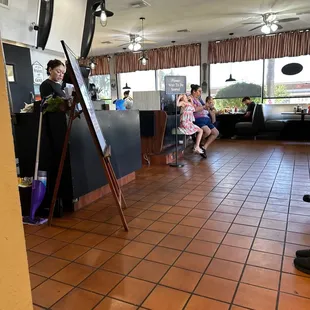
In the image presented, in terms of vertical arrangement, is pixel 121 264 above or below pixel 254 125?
below

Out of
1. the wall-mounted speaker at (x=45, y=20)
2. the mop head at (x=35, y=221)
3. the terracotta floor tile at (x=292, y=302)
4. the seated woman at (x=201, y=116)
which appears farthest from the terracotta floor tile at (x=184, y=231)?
the wall-mounted speaker at (x=45, y=20)

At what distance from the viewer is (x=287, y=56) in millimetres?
7926

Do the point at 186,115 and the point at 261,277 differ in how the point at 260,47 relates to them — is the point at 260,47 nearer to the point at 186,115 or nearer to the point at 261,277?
the point at 186,115

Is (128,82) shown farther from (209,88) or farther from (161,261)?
(161,261)

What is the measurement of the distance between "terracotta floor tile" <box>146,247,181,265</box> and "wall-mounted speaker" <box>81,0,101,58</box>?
15.9ft

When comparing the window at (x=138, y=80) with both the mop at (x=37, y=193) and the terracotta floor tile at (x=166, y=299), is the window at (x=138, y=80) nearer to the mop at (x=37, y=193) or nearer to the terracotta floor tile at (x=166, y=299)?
the mop at (x=37, y=193)

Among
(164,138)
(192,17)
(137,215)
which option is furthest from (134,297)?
(192,17)

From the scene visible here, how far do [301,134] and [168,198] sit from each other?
599 cm

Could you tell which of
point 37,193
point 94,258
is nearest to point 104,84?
point 37,193

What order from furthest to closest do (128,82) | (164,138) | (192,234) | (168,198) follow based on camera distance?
(128,82) < (164,138) < (168,198) < (192,234)

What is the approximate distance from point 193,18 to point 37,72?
3.79 metres

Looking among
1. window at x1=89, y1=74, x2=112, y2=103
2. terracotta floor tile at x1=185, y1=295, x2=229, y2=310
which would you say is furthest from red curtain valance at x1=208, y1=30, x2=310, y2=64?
terracotta floor tile at x1=185, y1=295, x2=229, y2=310

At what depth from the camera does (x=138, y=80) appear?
10508 mm

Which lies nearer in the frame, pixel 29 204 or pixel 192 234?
pixel 192 234
